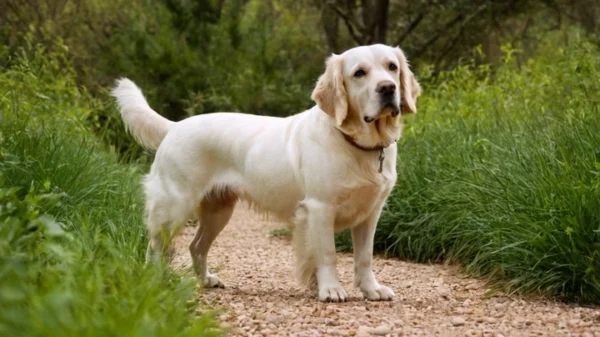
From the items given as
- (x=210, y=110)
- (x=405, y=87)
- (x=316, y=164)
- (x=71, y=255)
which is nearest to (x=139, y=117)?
(x=316, y=164)

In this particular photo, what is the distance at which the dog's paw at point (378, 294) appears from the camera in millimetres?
4348

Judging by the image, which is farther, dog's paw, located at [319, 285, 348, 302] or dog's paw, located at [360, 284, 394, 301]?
dog's paw, located at [360, 284, 394, 301]

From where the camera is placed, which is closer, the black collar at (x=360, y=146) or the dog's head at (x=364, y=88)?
the dog's head at (x=364, y=88)

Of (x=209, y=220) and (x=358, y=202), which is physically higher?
(x=358, y=202)

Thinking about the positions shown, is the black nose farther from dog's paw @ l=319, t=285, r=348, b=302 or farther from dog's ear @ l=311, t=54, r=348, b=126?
dog's paw @ l=319, t=285, r=348, b=302

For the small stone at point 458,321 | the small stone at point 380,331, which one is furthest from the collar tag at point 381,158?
the small stone at point 380,331

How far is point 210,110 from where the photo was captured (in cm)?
1091

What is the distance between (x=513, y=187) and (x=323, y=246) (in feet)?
4.17

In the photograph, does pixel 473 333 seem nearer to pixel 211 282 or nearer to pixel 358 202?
pixel 358 202

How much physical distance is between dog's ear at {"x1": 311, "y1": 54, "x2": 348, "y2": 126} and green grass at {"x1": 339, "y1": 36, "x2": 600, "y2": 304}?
114 cm

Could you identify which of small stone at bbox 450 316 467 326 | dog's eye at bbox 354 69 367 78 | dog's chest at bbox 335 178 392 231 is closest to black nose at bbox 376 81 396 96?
dog's eye at bbox 354 69 367 78

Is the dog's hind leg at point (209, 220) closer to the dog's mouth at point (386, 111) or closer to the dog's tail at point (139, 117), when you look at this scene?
the dog's tail at point (139, 117)

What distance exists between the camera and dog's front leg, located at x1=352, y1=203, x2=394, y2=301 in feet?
14.3

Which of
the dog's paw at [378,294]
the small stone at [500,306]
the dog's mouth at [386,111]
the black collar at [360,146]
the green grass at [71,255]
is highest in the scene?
the dog's mouth at [386,111]
